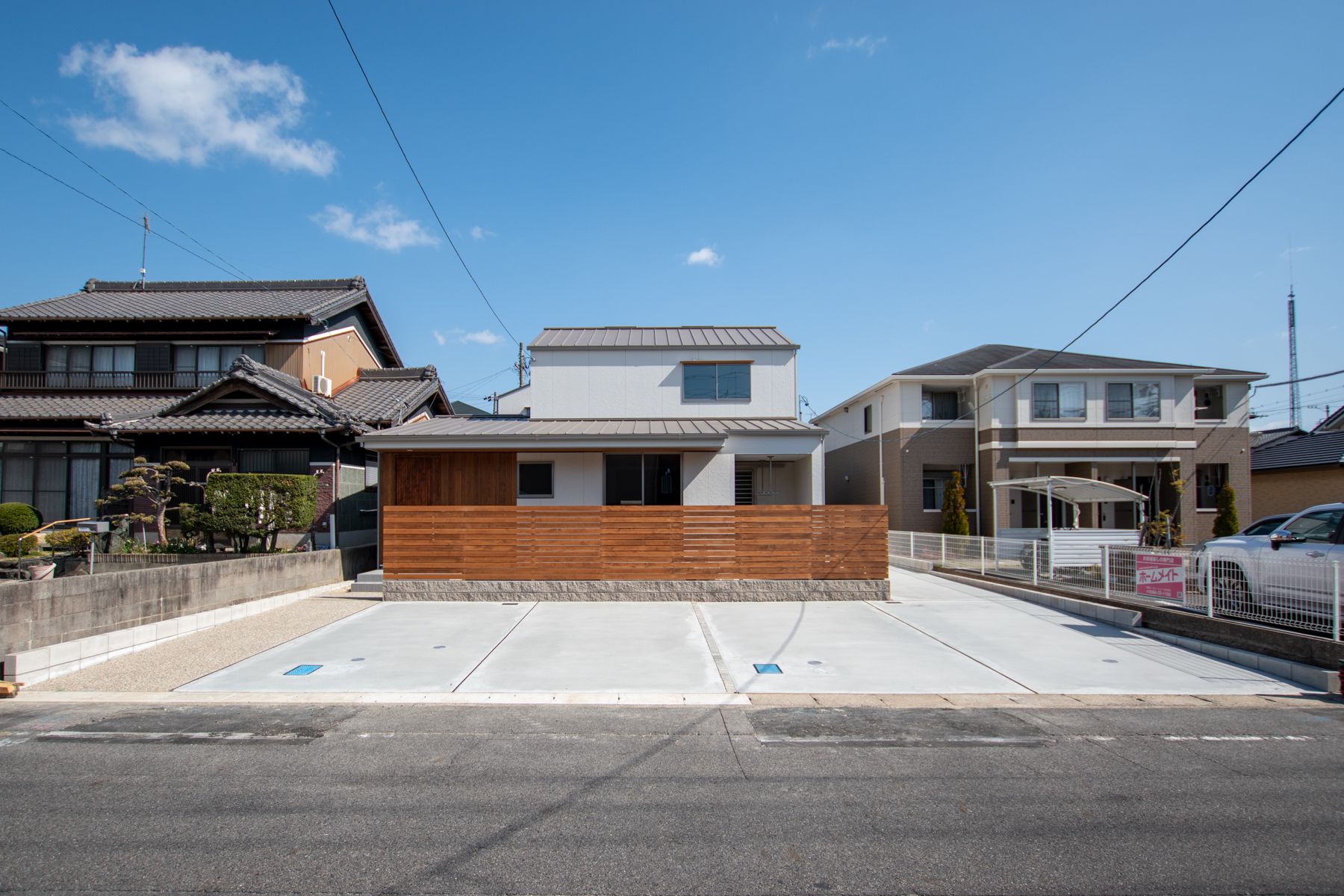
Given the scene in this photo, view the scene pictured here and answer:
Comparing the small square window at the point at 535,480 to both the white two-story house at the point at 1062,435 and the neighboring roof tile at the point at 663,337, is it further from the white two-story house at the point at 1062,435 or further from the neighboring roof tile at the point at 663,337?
the white two-story house at the point at 1062,435

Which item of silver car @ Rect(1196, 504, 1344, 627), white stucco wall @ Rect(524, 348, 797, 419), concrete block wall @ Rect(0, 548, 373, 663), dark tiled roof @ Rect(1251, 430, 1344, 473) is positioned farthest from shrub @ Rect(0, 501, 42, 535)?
dark tiled roof @ Rect(1251, 430, 1344, 473)

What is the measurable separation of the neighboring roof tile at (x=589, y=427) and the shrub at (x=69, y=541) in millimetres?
6239

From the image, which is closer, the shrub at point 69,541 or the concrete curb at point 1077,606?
the concrete curb at point 1077,606

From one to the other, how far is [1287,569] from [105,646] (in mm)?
14452

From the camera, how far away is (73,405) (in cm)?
1791

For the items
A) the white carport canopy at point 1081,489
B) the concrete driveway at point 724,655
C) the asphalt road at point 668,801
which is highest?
the white carport canopy at point 1081,489

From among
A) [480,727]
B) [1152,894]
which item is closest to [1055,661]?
[1152,894]

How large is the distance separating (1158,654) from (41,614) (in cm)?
1309

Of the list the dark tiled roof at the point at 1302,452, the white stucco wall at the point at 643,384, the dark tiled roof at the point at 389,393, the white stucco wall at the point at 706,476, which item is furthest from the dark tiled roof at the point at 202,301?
the dark tiled roof at the point at 1302,452

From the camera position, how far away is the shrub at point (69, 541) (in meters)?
12.7

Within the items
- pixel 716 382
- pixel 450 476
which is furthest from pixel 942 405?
pixel 450 476

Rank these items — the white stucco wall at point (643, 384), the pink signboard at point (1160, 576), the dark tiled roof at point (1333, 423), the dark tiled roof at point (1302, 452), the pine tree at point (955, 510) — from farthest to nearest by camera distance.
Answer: the dark tiled roof at point (1333, 423), the dark tiled roof at point (1302, 452), the pine tree at point (955, 510), the white stucco wall at point (643, 384), the pink signboard at point (1160, 576)

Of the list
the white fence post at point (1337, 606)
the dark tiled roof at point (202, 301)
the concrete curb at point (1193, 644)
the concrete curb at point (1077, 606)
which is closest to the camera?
the concrete curb at point (1193, 644)

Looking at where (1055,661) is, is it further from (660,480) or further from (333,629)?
(333,629)
